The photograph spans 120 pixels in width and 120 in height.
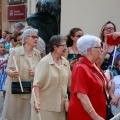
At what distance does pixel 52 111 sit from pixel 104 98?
1064 mm

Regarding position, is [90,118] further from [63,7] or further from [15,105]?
[63,7]

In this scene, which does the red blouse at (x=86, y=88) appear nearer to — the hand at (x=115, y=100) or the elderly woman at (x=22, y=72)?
the hand at (x=115, y=100)

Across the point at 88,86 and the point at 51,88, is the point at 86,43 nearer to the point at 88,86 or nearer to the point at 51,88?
the point at 88,86

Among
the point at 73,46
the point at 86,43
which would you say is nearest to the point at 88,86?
the point at 86,43

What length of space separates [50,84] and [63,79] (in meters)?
0.19

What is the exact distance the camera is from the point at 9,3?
15727 millimetres

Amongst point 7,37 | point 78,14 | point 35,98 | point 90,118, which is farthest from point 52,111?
point 7,37

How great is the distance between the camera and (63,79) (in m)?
5.20

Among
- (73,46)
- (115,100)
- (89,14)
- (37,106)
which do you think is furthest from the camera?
Answer: (89,14)

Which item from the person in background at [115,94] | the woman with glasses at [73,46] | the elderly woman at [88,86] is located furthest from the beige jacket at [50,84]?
the woman with glasses at [73,46]

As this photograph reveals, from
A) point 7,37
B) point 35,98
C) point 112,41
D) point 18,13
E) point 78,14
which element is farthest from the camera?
point 18,13

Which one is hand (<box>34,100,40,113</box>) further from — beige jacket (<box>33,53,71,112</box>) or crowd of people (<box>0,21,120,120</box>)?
beige jacket (<box>33,53,71,112</box>)

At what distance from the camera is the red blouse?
163 inches

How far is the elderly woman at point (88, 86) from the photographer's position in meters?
4.13
